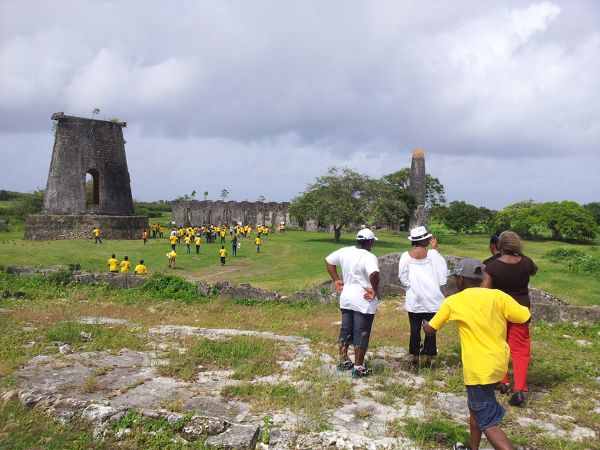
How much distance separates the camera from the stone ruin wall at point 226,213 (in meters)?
57.2

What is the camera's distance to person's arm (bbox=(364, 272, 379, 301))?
569 cm

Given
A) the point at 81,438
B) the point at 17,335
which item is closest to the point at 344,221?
the point at 17,335

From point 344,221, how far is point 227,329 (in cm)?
2681

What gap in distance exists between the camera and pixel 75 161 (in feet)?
101

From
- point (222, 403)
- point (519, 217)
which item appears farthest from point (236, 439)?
point (519, 217)

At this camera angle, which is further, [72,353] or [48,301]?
[48,301]

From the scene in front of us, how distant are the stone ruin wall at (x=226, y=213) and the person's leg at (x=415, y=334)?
167 ft

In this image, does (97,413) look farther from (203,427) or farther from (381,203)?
(381,203)

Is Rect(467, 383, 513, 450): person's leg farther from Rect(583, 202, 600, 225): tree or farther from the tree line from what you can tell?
Rect(583, 202, 600, 225): tree

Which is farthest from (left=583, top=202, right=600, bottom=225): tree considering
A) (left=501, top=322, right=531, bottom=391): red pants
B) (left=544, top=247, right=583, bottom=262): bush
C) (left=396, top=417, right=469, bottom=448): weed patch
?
(left=396, top=417, right=469, bottom=448): weed patch

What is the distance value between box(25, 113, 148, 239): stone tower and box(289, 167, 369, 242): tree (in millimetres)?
10744

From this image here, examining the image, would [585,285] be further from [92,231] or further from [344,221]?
[92,231]

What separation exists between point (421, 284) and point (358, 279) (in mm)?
703

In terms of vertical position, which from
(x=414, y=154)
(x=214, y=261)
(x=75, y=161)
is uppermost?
(x=414, y=154)
